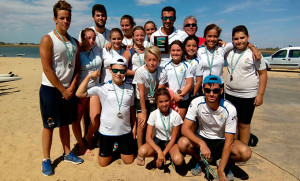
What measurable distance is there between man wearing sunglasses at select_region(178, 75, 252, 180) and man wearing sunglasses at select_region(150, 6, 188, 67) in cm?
129

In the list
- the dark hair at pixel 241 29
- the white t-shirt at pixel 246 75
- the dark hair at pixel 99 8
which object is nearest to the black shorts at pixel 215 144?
the white t-shirt at pixel 246 75

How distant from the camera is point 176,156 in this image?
129 inches

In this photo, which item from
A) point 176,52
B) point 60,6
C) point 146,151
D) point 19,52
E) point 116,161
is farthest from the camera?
point 19,52

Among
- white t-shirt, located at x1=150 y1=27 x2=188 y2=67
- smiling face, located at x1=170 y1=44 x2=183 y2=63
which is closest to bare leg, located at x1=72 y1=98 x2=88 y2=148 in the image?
white t-shirt, located at x1=150 y1=27 x2=188 y2=67

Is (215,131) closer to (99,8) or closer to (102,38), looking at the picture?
(102,38)

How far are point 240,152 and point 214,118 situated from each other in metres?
0.63

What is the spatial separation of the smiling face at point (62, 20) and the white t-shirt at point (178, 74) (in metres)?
1.90

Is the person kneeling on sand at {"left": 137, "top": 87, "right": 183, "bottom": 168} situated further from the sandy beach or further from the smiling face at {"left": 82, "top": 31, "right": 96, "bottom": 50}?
the smiling face at {"left": 82, "top": 31, "right": 96, "bottom": 50}

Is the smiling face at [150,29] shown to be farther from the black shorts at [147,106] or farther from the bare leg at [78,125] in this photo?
the bare leg at [78,125]

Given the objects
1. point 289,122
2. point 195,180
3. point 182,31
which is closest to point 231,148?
point 195,180

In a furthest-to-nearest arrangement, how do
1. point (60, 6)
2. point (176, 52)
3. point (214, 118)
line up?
point (176, 52)
point (214, 118)
point (60, 6)

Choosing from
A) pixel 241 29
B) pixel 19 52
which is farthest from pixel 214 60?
pixel 19 52

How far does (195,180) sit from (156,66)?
2.03 metres

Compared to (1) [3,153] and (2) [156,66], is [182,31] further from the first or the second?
(1) [3,153]
